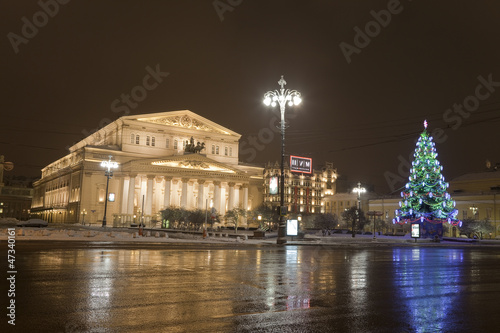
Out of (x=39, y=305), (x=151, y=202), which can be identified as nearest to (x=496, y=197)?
(x=151, y=202)

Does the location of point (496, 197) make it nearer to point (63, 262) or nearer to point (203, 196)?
point (203, 196)

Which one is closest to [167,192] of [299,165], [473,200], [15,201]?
[299,165]

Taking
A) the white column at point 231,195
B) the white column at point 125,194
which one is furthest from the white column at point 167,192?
the white column at point 231,195

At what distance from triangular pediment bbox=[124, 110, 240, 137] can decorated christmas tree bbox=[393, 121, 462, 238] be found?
49.1m

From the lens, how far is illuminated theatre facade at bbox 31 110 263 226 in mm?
77562

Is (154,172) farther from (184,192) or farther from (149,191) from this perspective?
(184,192)

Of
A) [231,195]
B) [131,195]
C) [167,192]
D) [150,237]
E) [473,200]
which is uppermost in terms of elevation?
[231,195]

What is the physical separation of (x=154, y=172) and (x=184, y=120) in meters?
16.4

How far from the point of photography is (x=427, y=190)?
50156mm

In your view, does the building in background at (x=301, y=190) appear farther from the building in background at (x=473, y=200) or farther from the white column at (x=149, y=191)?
the white column at (x=149, y=191)

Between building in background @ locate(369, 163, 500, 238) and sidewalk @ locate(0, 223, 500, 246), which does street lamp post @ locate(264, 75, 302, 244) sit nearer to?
sidewalk @ locate(0, 223, 500, 246)

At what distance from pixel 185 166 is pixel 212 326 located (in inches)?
2912

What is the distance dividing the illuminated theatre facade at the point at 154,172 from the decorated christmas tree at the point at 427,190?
38.5 m

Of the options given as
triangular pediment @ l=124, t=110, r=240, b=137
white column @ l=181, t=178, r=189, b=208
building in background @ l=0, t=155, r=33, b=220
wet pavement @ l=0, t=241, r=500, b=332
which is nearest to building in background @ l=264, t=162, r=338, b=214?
triangular pediment @ l=124, t=110, r=240, b=137
